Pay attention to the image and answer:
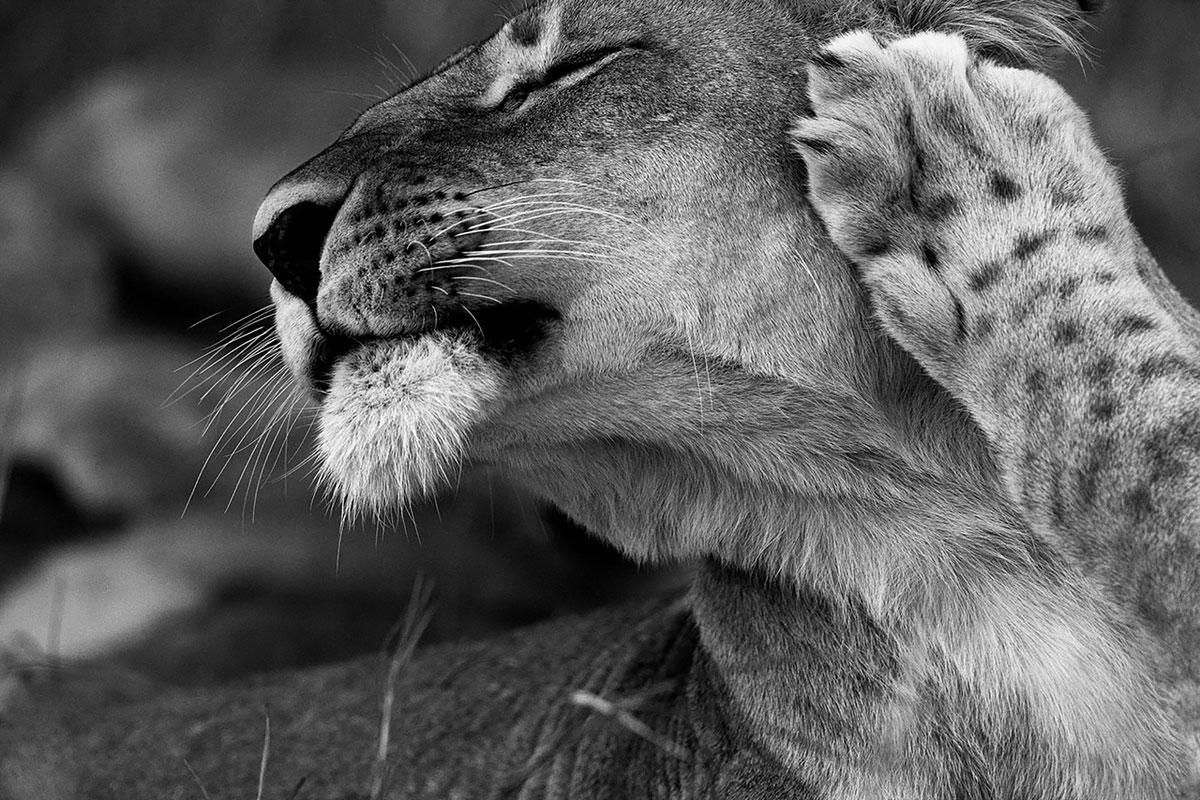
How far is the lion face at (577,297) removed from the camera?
2.67 meters

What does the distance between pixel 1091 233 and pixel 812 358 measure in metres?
0.54

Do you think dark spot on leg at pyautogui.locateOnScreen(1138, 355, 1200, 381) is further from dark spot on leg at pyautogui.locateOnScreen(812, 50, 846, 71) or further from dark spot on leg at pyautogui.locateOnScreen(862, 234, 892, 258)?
dark spot on leg at pyautogui.locateOnScreen(812, 50, 846, 71)

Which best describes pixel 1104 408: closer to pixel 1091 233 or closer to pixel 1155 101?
pixel 1091 233

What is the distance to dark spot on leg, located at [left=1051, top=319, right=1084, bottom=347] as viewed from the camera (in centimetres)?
250

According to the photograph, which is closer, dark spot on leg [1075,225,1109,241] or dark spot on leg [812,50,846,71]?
dark spot on leg [1075,225,1109,241]

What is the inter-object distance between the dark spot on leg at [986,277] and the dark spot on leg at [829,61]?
0.47 meters

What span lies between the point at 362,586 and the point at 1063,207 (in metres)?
4.30

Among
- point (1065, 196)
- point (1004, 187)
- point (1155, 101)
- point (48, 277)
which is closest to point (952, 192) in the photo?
point (1004, 187)

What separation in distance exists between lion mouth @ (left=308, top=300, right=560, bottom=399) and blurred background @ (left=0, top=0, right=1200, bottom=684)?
3046 mm

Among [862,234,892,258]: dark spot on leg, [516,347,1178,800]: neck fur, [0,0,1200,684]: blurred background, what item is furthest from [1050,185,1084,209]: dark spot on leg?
[0,0,1200,684]: blurred background

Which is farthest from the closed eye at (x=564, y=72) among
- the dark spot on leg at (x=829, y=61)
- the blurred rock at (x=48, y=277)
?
the blurred rock at (x=48, y=277)

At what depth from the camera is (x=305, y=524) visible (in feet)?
21.0

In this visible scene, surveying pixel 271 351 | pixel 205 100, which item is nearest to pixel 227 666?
pixel 205 100

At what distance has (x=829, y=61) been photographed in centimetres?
274
